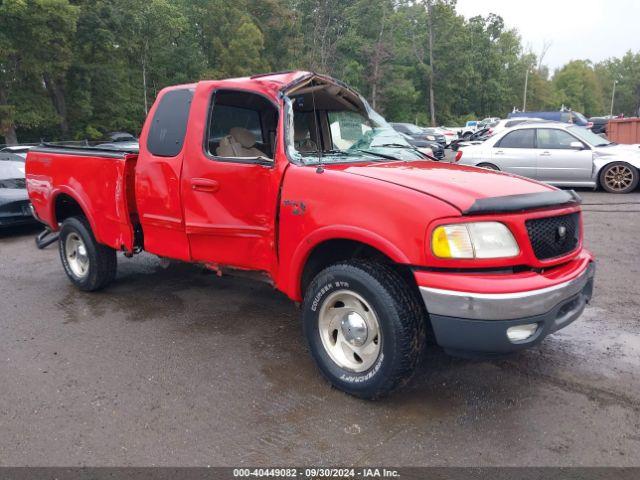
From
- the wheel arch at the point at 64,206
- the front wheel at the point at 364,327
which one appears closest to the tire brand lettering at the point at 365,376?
the front wheel at the point at 364,327

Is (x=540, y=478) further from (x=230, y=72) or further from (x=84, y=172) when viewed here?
(x=230, y=72)

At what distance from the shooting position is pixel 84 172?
5.21 m

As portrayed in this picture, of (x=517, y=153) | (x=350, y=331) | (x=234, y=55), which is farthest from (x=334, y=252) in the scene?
(x=234, y=55)

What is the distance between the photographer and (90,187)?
5.17 meters

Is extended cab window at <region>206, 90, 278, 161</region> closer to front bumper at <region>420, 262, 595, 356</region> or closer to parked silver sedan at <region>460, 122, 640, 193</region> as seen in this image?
front bumper at <region>420, 262, 595, 356</region>

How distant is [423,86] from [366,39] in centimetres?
1357

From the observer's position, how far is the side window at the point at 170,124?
4.41m

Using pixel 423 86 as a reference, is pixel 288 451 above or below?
below

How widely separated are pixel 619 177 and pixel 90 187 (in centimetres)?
1073

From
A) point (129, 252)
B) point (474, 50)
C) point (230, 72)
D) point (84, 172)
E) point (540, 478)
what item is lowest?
point (540, 478)

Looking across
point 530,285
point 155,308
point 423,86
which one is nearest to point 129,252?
point 155,308

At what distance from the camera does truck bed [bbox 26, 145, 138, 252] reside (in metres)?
4.87

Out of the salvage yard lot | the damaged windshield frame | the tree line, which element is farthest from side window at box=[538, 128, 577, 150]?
the tree line

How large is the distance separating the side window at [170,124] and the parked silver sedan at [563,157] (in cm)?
865
